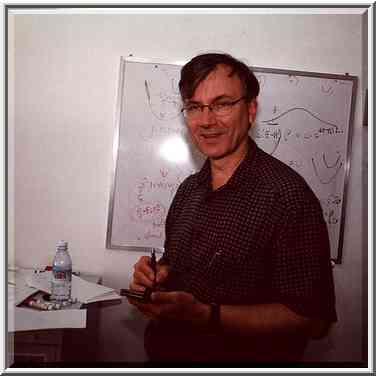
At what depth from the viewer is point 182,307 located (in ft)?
2.70

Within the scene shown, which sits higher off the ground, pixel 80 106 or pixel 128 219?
pixel 80 106

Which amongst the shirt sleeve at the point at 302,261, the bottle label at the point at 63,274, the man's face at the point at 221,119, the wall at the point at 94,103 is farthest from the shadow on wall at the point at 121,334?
the man's face at the point at 221,119

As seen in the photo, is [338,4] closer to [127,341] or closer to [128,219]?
[128,219]

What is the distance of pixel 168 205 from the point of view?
939 millimetres

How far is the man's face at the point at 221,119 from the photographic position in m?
0.86

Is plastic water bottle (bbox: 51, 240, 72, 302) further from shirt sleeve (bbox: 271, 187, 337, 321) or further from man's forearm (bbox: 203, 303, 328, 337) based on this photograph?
shirt sleeve (bbox: 271, 187, 337, 321)

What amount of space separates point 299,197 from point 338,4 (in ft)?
1.53

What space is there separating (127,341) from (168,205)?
333mm

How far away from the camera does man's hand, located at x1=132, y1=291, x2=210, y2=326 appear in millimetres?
820

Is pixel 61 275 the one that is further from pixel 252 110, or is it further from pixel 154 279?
pixel 252 110

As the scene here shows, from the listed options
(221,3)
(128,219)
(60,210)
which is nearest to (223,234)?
(128,219)

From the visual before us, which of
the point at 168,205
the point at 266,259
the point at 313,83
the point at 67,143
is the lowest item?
the point at 266,259

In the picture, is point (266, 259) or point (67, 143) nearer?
point (266, 259)

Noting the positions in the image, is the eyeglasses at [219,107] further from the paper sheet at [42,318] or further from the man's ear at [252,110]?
the paper sheet at [42,318]
